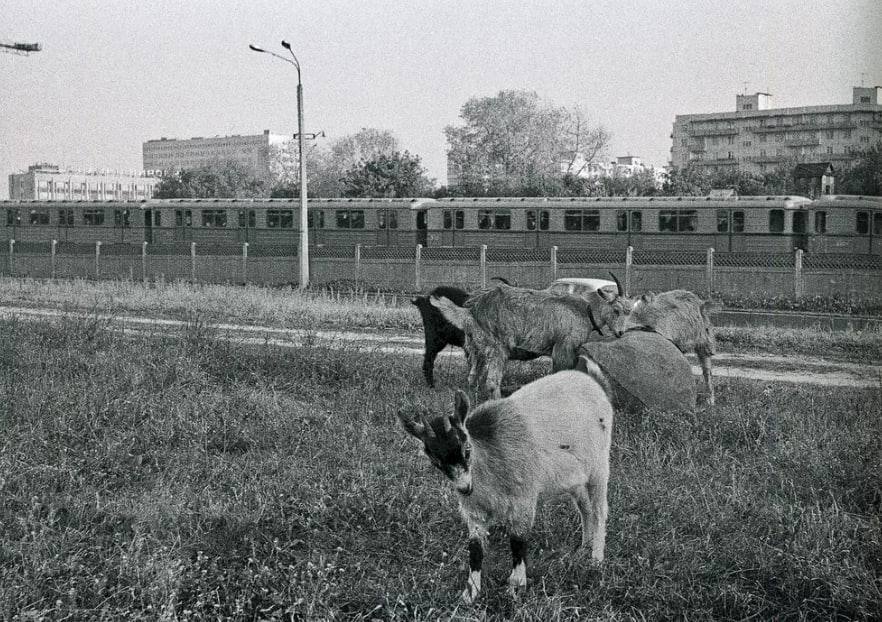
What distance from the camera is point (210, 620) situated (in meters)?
4.47

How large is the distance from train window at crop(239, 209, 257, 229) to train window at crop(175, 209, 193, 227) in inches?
105

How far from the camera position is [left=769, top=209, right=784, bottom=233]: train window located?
2647 cm

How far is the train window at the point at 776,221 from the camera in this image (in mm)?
26469

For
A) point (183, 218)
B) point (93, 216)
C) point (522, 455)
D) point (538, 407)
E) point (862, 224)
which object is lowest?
point (522, 455)

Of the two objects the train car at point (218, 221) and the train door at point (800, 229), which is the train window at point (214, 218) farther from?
the train door at point (800, 229)

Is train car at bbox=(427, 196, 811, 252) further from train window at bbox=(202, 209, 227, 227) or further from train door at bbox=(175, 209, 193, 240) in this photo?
train door at bbox=(175, 209, 193, 240)

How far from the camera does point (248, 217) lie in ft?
112

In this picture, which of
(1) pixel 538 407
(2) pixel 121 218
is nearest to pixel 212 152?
(2) pixel 121 218

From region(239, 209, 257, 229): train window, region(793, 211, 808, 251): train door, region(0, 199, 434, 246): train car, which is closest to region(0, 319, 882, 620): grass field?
region(793, 211, 808, 251): train door

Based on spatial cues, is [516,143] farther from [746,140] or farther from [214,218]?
[746,140]

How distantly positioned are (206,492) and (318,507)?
0.96 meters

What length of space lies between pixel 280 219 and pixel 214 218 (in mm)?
3345

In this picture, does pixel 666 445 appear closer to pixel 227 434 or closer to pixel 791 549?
pixel 791 549

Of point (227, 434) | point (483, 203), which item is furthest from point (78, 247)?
point (227, 434)
